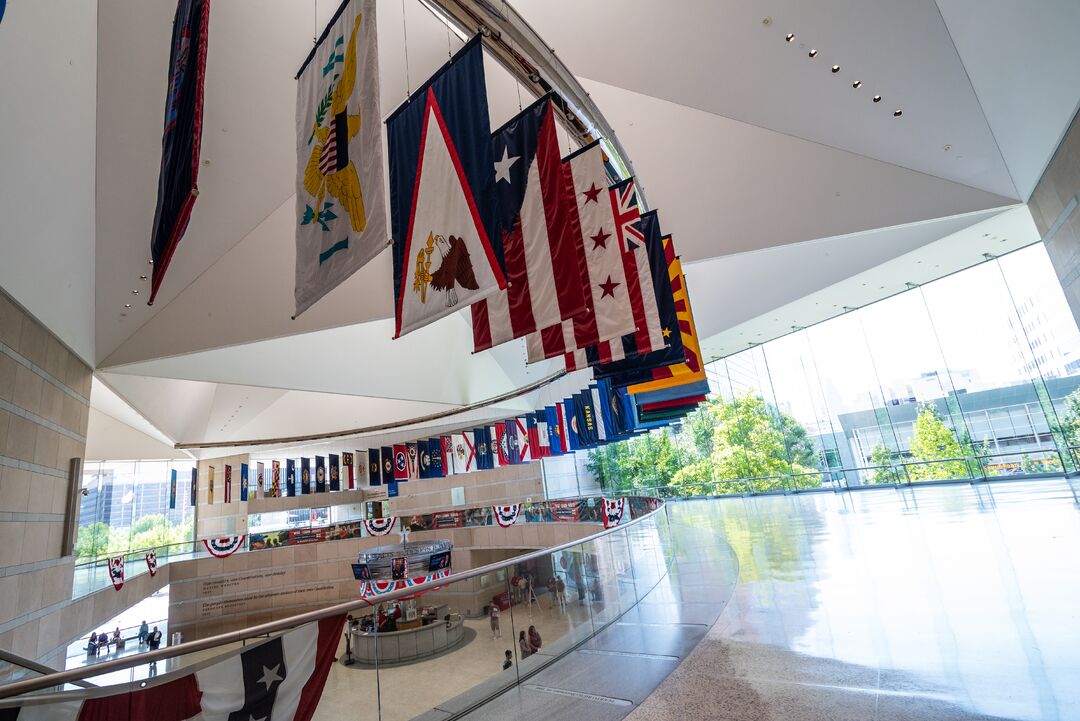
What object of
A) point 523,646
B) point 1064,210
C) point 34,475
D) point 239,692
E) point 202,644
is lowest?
point 523,646

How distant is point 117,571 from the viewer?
14281 mm

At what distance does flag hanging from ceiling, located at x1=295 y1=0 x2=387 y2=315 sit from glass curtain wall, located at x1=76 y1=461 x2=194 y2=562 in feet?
89.6

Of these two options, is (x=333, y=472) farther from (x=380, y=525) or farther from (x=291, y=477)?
(x=380, y=525)

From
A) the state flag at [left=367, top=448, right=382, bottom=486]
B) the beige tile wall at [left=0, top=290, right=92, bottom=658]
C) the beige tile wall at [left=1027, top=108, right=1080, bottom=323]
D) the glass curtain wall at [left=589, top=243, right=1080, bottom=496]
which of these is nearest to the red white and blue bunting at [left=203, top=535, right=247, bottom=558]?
the state flag at [left=367, top=448, right=382, bottom=486]

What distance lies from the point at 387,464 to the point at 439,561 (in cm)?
715

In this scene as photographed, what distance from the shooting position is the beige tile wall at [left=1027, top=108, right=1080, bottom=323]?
8.20m

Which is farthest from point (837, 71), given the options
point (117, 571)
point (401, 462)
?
point (401, 462)

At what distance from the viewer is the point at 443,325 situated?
17422mm

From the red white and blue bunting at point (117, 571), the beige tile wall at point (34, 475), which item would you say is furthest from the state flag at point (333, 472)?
the beige tile wall at point (34, 475)

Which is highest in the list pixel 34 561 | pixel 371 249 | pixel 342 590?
pixel 371 249

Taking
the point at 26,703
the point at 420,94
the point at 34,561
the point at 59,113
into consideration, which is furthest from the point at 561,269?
the point at 34,561

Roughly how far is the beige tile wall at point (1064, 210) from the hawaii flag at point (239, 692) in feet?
38.4

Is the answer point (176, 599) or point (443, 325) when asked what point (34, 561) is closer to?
point (443, 325)

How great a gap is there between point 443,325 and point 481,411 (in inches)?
273
